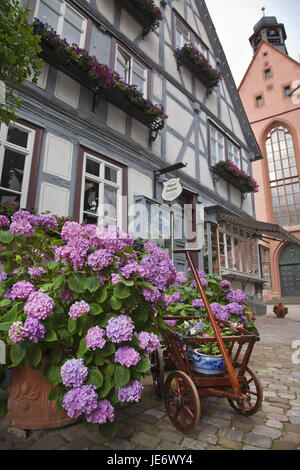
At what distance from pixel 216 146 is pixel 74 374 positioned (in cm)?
926

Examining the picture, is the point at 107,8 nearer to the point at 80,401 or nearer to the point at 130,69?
the point at 130,69

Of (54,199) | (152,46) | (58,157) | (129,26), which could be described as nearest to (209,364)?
(54,199)

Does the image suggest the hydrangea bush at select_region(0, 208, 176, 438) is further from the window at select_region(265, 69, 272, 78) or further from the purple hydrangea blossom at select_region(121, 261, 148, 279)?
the window at select_region(265, 69, 272, 78)

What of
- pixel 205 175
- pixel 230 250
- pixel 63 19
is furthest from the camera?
pixel 230 250

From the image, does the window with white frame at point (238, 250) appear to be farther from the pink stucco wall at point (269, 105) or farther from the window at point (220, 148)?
the pink stucco wall at point (269, 105)

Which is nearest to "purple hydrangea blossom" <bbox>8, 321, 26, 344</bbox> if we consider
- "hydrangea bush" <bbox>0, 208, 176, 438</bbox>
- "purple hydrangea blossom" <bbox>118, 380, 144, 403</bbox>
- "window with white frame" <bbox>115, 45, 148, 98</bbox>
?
"hydrangea bush" <bbox>0, 208, 176, 438</bbox>

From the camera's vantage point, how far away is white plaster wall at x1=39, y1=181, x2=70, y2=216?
431 cm

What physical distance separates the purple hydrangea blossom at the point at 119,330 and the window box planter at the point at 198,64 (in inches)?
340

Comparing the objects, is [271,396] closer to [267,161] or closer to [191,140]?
[191,140]

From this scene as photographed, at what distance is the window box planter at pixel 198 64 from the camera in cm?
802

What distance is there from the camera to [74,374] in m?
1.44

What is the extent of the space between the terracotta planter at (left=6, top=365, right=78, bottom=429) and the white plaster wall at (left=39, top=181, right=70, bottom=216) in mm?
2938
